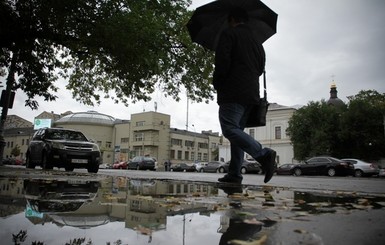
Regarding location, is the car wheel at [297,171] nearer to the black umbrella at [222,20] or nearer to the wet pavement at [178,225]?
the black umbrella at [222,20]

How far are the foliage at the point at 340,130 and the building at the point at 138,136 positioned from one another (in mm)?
31343

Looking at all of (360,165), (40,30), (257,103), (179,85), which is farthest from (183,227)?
(360,165)

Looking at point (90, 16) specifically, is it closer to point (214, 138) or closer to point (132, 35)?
point (132, 35)

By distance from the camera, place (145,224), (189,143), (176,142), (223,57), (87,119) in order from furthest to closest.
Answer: (189,143) < (176,142) < (87,119) < (223,57) < (145,224)

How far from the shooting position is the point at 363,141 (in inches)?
1630

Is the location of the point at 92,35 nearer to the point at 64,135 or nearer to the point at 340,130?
the point at 64,135

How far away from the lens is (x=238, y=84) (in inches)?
162

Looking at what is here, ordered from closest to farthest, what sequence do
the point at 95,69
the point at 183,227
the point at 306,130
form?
1. the point at 183,227
2. the point at 95,69
3. the point at 306,130

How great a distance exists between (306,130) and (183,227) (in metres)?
45.8

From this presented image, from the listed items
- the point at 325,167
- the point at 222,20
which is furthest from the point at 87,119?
the point at 222,20

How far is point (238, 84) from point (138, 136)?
67.2 metres

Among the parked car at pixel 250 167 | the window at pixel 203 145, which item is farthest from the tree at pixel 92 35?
the window at pixel 203 145

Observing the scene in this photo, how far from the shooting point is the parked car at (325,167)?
24.2 m

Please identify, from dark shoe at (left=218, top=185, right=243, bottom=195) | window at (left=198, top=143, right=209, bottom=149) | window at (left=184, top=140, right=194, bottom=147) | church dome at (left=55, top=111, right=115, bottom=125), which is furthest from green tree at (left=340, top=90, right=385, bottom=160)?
Answer: church dome at (left=55, top=111, right=115, bottom=125)
